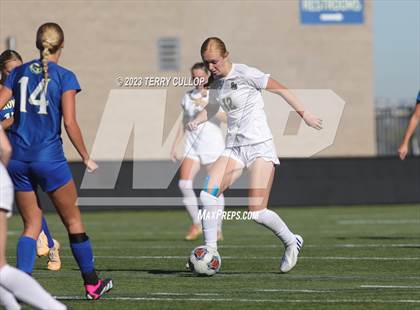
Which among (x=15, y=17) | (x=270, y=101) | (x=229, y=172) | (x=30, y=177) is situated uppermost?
(x=30, y=177)

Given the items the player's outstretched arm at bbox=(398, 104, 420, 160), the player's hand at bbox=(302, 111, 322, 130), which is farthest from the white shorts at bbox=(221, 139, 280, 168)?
the player's outstretched arm at bbox=(398, 104, 420, 160)

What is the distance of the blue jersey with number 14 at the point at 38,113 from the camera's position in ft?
27.1

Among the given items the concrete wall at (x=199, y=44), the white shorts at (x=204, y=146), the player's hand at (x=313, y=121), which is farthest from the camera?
the concrete wall at (x=199, y=44)

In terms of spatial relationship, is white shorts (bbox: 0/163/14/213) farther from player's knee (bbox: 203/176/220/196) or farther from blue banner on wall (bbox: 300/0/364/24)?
blue banner on wall (bbox: 300/0/364/24)

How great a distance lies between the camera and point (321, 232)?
1680 centimetres

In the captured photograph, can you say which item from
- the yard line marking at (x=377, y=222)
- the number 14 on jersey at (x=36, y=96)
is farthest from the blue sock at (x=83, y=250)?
the yard line marking at (x=377, y=222)

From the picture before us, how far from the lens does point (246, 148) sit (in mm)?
10891

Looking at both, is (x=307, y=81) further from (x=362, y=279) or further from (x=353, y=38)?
(x=362, y=279)

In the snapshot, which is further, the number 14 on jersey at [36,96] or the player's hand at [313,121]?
the player's hand at [313,121]

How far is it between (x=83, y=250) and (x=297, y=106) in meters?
2.71

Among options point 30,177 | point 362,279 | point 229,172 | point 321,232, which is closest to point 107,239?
point 321,232

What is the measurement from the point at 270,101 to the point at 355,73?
2988mm

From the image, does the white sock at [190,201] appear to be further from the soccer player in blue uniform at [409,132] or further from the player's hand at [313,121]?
the player's hand at [313,121]

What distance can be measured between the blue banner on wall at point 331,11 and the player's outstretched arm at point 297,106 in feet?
59.4
